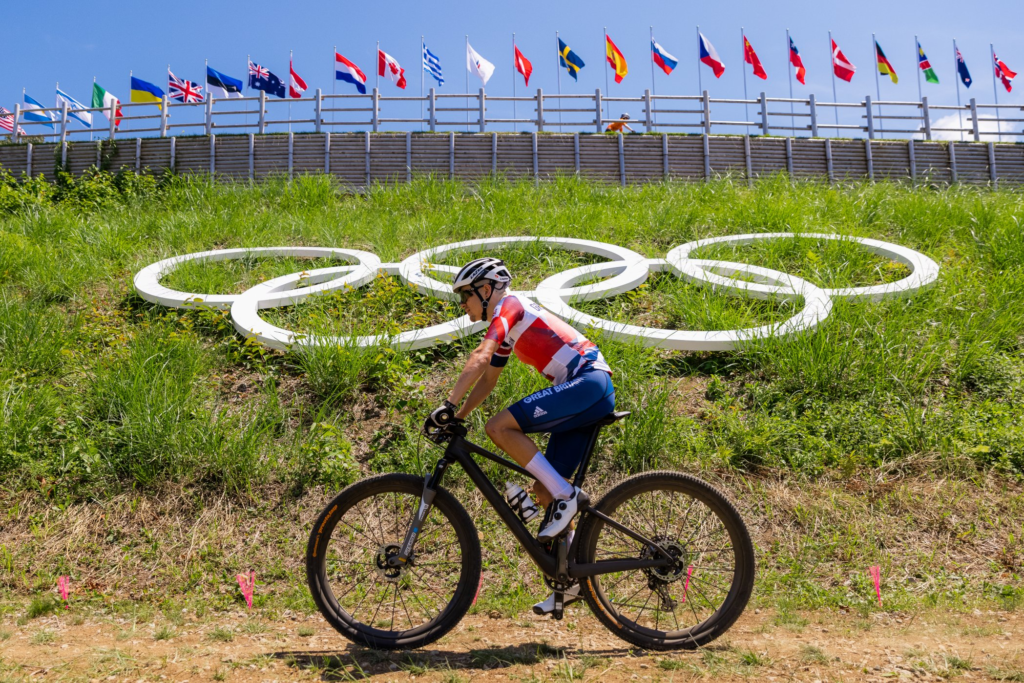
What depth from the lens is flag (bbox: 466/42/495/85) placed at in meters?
23.4

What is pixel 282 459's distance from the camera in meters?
5.75

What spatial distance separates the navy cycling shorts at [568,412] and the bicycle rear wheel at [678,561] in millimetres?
310

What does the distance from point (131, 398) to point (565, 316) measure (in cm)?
406

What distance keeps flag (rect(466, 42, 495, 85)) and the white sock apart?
862 inches

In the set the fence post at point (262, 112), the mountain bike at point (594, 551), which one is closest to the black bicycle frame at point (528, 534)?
the mountain bike at point (594, 551)

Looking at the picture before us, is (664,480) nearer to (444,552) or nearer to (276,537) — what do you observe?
(444,552)

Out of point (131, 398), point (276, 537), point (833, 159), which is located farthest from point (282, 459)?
point (833, 159)

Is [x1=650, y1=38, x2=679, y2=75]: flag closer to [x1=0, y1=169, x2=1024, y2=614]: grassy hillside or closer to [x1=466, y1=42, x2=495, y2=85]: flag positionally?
[x1=466, y1=42, x2=495, y2=85]: flag

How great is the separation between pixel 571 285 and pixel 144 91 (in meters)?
21.8

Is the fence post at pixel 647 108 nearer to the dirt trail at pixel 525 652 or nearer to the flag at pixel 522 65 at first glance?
the flag at pixel 522 65

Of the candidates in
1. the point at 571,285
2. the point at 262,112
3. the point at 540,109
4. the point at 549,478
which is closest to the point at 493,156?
the point at 540,109

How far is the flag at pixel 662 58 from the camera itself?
2595 cm

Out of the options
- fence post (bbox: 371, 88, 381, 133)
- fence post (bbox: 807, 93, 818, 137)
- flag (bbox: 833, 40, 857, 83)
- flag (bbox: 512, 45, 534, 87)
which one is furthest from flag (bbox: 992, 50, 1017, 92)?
fence post (bbox: 371, 88, 381, 133)

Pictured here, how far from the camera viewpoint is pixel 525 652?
3.62m
